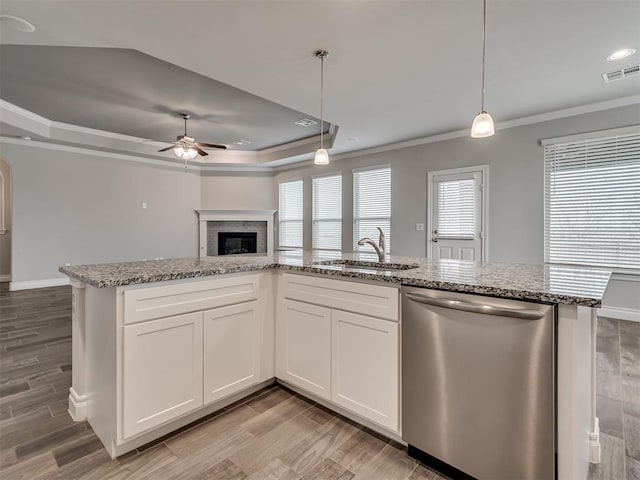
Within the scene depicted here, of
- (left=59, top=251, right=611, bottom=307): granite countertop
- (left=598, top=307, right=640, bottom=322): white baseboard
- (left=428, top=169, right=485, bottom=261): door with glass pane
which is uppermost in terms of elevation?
(left=428, top=169, right=485, bottom=261): door with glass pane

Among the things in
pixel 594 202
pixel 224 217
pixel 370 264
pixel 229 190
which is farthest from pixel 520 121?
pixel 224 217

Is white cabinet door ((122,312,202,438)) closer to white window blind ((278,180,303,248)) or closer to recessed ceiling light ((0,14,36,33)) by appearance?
recessed ceiling light ((0,14,36,33))

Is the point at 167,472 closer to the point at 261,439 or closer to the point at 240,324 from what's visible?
the point at 261,439

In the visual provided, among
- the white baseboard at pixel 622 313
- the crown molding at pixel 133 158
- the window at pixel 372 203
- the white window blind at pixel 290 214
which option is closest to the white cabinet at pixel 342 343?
the white baseboard at pixel 622 313

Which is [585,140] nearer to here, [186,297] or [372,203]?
[372,203]

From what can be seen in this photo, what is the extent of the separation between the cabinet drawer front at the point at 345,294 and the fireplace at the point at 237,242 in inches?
238

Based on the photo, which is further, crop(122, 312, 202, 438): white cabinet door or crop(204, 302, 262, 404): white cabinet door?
crop(204, 302, 262, 404): white cabinet door

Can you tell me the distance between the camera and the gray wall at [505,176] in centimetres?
427

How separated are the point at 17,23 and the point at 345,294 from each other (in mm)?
3004

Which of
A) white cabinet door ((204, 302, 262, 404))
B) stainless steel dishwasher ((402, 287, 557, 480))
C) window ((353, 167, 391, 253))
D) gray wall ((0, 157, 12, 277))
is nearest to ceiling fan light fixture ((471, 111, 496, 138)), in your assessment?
stainless steel dishwasher ((402, 287, 557, 480))

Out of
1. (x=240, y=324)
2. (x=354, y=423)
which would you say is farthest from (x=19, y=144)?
(x=354, y=423)

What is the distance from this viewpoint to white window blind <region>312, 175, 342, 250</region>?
6859mm

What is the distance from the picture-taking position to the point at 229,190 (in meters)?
7.90

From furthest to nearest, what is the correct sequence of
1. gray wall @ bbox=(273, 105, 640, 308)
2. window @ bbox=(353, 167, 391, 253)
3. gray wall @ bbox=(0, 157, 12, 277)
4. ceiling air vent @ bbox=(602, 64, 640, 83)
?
gray wall @ bbox=(0, 157, 12, 277) → window @ bbox=(353, 167, 391, 253) → gray wall @ bbox=(273, 105, 640, 308) → ceiling air vent @ bbox=(602, 64, 640, 83)
